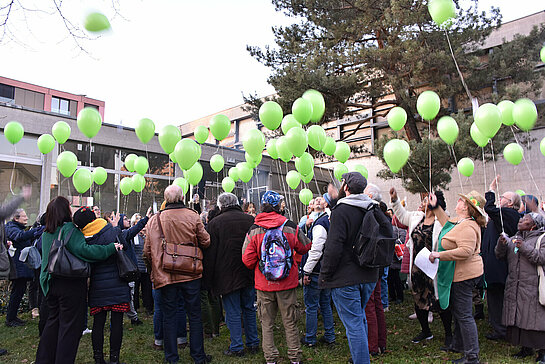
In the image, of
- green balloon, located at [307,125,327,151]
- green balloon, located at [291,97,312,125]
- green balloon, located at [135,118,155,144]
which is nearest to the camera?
green balloon, located at [291,97,312,125]

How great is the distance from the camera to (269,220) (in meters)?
3.82

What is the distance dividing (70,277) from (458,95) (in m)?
11.7

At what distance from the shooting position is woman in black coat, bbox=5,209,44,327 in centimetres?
519

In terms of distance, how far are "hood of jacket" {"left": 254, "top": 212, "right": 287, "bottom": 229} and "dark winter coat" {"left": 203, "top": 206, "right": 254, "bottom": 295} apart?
50 centimetres

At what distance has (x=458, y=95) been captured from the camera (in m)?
11.7

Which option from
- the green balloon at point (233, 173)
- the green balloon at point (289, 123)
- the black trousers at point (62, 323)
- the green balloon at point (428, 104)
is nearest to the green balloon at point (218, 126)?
the green balloon at point (289, 123)

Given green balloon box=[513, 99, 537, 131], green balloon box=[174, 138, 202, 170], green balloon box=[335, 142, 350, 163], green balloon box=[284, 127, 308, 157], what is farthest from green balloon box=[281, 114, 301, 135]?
green balloon box=[513, 99, 537, 131]

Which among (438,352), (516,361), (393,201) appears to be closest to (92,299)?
(393,201)

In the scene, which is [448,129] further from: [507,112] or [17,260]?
[17,260]

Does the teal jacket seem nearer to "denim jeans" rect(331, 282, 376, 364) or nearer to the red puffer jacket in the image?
the red puffer jacket

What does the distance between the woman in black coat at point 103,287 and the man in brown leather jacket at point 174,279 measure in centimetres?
33

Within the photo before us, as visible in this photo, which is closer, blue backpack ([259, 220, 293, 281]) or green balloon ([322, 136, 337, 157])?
blue backpack ([259, 220, 293, 281])

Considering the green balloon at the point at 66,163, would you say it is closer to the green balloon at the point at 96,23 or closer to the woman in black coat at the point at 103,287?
the woman in black coat at the point at 103,287

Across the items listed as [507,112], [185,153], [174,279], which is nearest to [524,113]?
[507,112]
